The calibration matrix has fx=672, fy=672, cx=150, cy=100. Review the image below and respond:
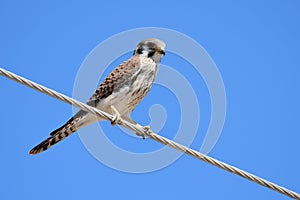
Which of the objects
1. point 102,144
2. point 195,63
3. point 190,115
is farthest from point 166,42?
point 102,144

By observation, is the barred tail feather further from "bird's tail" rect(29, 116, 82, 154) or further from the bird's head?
the bird's head

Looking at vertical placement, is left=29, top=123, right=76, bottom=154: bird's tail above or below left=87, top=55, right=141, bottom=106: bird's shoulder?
below

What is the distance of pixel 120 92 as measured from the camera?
7684 mm

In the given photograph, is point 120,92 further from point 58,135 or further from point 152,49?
point 58,135

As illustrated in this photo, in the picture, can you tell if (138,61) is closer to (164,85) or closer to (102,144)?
(164,85)

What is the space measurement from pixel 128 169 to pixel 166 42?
5.43 ft

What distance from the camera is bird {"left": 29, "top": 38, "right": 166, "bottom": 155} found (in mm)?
7652

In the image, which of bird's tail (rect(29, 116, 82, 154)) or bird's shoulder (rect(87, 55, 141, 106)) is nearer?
bird's tail (rect(29, 116, 82, 154))

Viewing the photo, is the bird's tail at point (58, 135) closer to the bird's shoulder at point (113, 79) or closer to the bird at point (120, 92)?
the bird at point (120, 92)

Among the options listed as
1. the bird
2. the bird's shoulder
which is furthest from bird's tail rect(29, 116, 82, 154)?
the bird's shoulder

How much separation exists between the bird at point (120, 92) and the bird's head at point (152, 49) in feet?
0.13

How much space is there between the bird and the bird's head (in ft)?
0.13

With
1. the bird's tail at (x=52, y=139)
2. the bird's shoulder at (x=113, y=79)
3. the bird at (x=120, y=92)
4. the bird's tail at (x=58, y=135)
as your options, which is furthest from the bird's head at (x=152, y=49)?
the bird's tail at (x=52, y=139)

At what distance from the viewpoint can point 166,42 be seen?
329 inches
